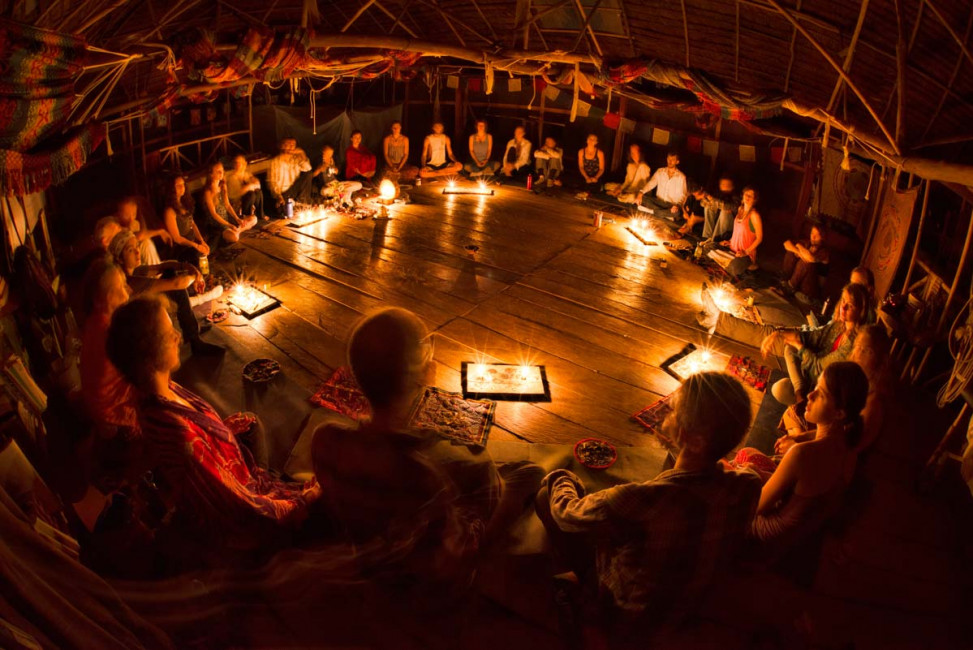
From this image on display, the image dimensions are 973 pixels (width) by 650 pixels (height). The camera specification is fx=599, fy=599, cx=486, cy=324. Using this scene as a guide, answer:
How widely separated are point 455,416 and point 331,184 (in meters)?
6.04

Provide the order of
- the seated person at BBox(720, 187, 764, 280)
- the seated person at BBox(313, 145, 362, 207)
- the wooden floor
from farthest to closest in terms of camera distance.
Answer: the seated person at BBox(313, 145, 362, 207) < the seated person at BBox(720, 187, 764, 280) < the wooden floor

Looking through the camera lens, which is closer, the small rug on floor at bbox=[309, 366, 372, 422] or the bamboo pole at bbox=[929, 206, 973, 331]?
the bamboo pole at bbox=[929, 206, 973, 331]

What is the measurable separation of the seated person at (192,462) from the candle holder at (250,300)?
337 cm

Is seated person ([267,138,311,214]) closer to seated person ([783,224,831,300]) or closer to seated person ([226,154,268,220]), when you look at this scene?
seated person ([226,154,268,220])

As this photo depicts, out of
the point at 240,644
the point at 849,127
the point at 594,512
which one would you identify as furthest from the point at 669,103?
the point at 240,644

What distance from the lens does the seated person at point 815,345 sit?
4645 millimetres

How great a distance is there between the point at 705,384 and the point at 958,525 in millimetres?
3247

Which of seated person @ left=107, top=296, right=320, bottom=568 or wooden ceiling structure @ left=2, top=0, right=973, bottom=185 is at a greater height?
wooden ceiling structure @ left=2, top=0, right=973, bottom=185

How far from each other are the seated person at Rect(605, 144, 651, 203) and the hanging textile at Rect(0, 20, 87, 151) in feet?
27.9

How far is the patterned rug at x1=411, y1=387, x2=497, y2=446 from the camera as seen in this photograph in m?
4.59

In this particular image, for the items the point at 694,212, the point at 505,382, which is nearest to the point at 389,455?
the point at 505,382

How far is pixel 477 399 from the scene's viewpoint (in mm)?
5125

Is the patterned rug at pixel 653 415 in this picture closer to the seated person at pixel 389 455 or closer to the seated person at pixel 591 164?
the seated person at pixel 389 455

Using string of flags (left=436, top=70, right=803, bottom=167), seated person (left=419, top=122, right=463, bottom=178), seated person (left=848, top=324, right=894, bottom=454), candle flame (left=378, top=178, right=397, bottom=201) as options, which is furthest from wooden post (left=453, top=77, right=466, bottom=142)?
seated person (left=848, top=324, right=894, bottom=454)
